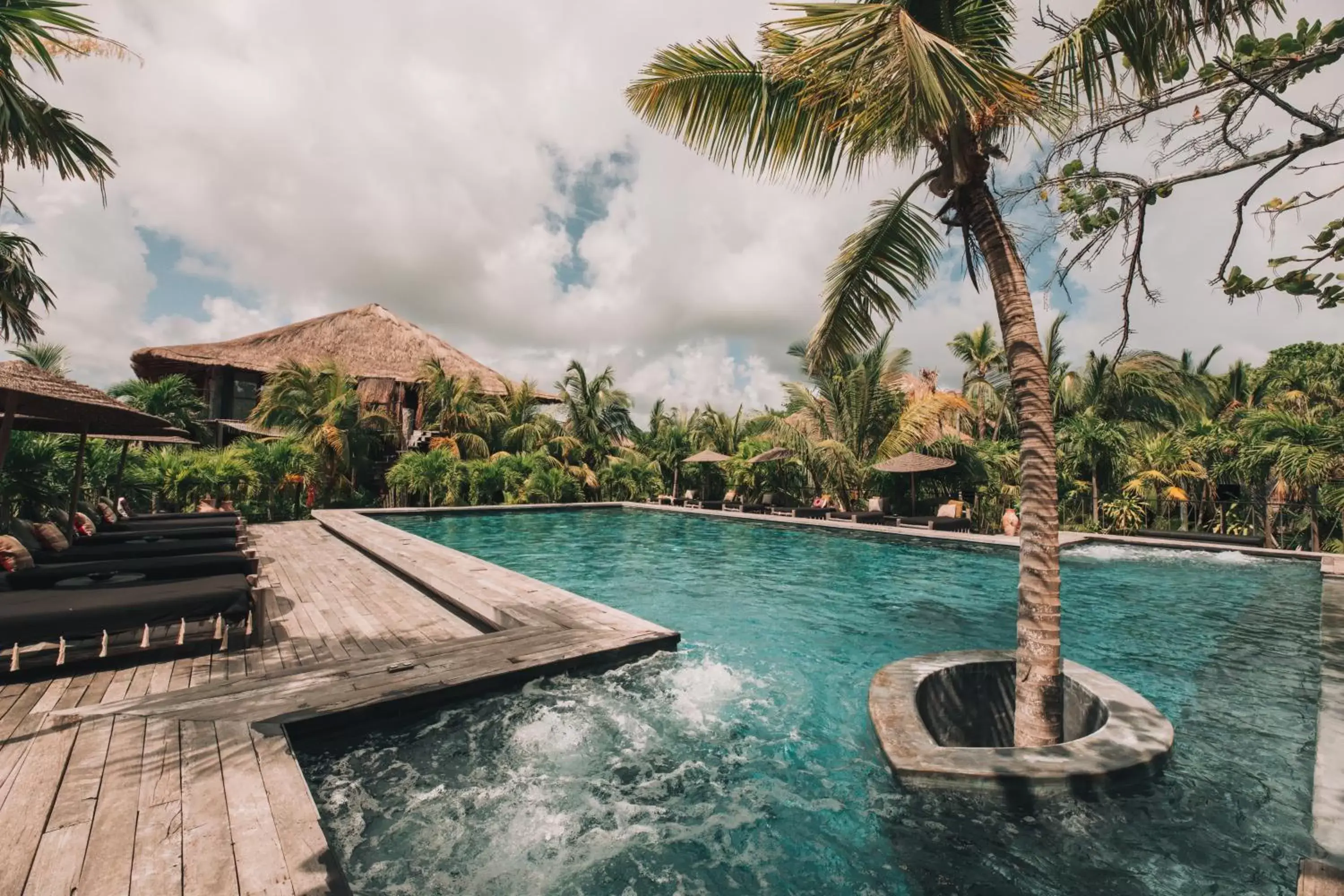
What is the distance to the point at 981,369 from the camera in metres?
25.2

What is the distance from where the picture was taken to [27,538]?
250 inches

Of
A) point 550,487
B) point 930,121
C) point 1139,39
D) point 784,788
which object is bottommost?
point 784,788

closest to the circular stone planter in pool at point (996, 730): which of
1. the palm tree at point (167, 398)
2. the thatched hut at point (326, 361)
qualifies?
the palm tree at point (167, 398)

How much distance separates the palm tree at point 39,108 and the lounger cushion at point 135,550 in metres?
2.30

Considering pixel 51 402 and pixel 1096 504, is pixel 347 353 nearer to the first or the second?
pixel 51 402

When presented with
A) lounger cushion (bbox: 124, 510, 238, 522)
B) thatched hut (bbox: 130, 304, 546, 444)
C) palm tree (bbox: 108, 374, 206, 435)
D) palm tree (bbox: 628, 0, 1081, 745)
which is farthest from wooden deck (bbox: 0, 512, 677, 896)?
thatched hut (bbox: 130, 304, 546, 444)

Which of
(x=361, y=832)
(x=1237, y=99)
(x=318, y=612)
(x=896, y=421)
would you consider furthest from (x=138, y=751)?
(x=896, y=421)

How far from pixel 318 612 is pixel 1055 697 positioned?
601cm

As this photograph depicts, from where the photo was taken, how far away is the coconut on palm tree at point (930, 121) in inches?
99.6

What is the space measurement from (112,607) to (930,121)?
574 centimetres

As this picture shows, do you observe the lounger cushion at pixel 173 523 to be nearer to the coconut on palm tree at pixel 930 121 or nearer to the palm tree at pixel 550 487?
the coconut on palm tree at pixel 930 121

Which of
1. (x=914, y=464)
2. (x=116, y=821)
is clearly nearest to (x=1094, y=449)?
(x=914, y=464)

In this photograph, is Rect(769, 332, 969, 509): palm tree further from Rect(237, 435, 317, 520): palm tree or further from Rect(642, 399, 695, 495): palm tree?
Rect(237, 435, 317, 520): palm tree

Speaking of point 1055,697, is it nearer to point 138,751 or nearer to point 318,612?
point 138,751
